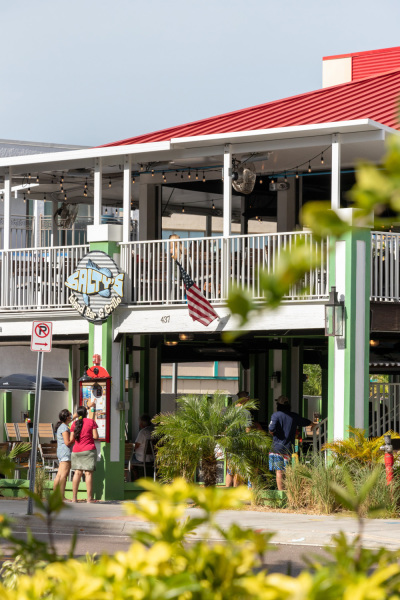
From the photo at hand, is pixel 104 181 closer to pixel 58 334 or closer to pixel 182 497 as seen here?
pixel 58 334

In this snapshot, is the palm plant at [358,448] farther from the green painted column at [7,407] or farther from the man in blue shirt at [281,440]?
the green painted column at [7,407]

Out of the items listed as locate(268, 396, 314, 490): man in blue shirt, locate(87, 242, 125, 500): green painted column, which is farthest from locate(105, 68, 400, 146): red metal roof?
locate(268, 396, 314, 490): man in blue shirt

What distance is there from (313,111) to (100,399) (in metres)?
7.52

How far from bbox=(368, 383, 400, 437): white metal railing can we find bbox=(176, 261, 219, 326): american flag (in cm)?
316

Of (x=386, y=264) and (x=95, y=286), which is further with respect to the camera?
(x=95, y=286)

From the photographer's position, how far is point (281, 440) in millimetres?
17500

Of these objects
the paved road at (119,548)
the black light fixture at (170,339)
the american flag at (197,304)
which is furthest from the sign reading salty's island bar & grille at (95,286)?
the paved road at (119,548)

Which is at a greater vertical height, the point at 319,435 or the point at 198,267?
the point at 198,267

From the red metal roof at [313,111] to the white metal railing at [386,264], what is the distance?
103 inches

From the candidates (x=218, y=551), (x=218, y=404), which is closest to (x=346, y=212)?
(x=218, y=404)

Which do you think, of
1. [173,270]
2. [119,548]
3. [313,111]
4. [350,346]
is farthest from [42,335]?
[313,111]

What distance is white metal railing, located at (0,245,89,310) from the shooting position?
20.2 metres

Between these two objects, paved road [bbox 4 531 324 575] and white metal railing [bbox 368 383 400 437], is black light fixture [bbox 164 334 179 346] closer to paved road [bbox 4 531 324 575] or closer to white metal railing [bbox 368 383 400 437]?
white metal railing [bbox 368 383 400 437]

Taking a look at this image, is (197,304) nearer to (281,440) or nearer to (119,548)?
(281,440)
